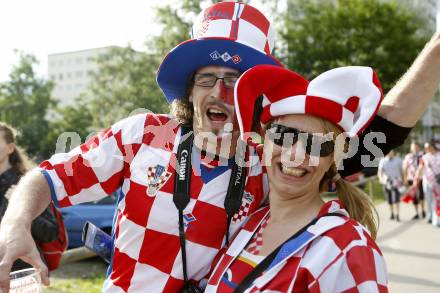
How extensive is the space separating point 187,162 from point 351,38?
2772cm

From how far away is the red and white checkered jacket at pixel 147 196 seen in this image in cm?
217

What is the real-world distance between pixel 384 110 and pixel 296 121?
481 mm

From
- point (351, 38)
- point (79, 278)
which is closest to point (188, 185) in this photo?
point (79, 278)

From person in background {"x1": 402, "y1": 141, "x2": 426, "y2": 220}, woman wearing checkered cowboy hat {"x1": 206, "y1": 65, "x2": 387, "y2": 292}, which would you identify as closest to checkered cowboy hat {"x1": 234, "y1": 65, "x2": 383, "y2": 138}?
woman wearing checkered cowboy hat {"x1": 206, "y1": 65, "x2": 387, "y2": 292}

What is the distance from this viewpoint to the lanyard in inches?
86.0

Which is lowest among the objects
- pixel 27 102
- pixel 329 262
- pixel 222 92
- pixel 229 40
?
pixel 27 102

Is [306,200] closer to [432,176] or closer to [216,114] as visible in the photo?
[216,114]

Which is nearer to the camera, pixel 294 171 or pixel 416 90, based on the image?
pixel 294 171

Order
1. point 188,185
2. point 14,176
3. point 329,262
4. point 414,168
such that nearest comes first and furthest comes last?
point 329,262
point 188,185
point 14,176
point 414,168

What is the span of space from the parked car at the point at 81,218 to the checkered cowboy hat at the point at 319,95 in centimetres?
562

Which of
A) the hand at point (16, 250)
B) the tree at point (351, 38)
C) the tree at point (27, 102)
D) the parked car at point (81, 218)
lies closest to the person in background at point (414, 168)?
the parked car at point (81, 218)

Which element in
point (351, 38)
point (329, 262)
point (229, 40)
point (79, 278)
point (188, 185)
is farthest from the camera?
point (351, 38)

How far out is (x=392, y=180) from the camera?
444 inches

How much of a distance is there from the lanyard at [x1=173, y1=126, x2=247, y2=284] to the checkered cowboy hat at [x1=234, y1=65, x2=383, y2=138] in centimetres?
31
